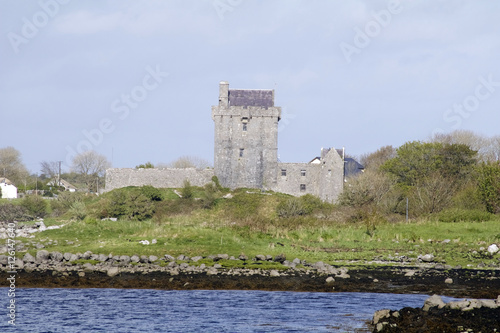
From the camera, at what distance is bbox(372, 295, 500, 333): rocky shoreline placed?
533 inches

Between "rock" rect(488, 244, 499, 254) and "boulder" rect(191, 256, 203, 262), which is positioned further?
"rock" rect(488, 244, 499, 254)

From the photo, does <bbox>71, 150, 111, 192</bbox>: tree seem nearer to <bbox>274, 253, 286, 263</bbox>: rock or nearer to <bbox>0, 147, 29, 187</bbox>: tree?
<bbox>0, 147, 29, 187</bbox>: tree

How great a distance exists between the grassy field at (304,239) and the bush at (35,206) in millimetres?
20105

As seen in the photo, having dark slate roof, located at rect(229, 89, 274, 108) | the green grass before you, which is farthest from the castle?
the green grass

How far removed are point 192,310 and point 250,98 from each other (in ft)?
162

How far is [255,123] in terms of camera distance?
212 ft

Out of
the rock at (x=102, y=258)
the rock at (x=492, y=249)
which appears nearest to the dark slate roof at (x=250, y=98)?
the rock at (x=492, y=249)

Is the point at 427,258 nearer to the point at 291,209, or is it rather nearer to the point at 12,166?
the point at 291,209

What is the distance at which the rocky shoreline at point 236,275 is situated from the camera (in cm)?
2031

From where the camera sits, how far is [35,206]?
185 feet

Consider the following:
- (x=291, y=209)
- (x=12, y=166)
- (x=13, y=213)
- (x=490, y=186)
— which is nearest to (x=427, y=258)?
(x=490, y=186)

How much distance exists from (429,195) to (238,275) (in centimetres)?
2399

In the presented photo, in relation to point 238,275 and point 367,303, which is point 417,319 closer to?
point 367,303

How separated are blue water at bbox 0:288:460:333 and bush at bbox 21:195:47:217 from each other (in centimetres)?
3690
